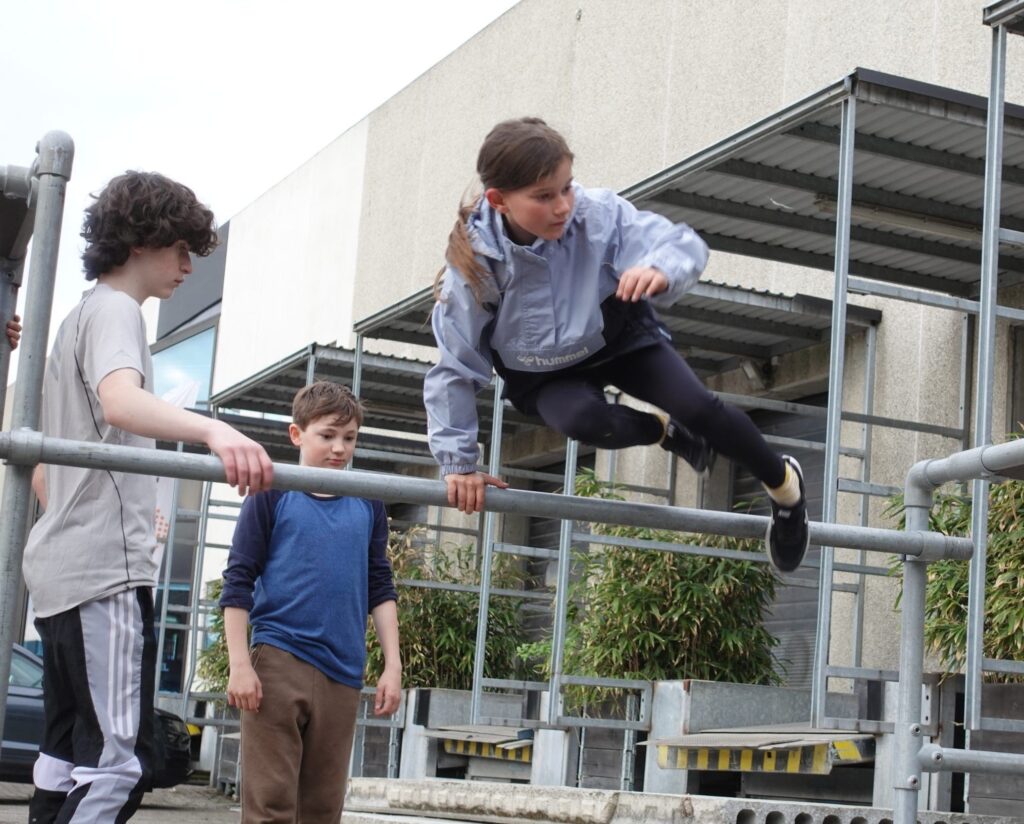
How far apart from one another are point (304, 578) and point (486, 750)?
830 centimetres

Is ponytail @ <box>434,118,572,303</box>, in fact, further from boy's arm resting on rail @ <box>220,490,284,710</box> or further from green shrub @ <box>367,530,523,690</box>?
green shrub @ <box>367,530,523,690</box>

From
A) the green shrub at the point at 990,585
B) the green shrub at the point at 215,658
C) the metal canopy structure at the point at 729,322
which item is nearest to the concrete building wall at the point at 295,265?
the green shrub at the point at 215,658

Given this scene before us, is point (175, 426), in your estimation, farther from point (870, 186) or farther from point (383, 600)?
point (870, 186)

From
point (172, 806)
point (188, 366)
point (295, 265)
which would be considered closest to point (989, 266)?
point (172, 806)

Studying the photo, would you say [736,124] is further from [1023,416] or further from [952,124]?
[952,124]

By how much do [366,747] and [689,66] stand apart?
628 centimetres

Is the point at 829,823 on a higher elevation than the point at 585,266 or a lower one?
lower

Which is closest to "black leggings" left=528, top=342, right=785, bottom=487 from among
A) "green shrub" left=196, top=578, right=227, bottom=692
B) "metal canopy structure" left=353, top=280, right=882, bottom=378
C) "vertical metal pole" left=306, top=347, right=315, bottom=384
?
"metal canopy structure" left=353, top=280, right=882, bottom=378

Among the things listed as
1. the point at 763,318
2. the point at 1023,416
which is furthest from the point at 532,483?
the point at 1023,416

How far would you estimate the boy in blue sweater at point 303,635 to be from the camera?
4.00 meters

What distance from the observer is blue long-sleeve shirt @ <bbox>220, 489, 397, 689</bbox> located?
4.11m

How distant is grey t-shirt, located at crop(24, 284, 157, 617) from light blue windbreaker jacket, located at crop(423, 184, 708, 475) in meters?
0.69

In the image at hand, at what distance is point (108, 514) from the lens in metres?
3.26

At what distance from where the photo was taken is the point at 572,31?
14578mm
